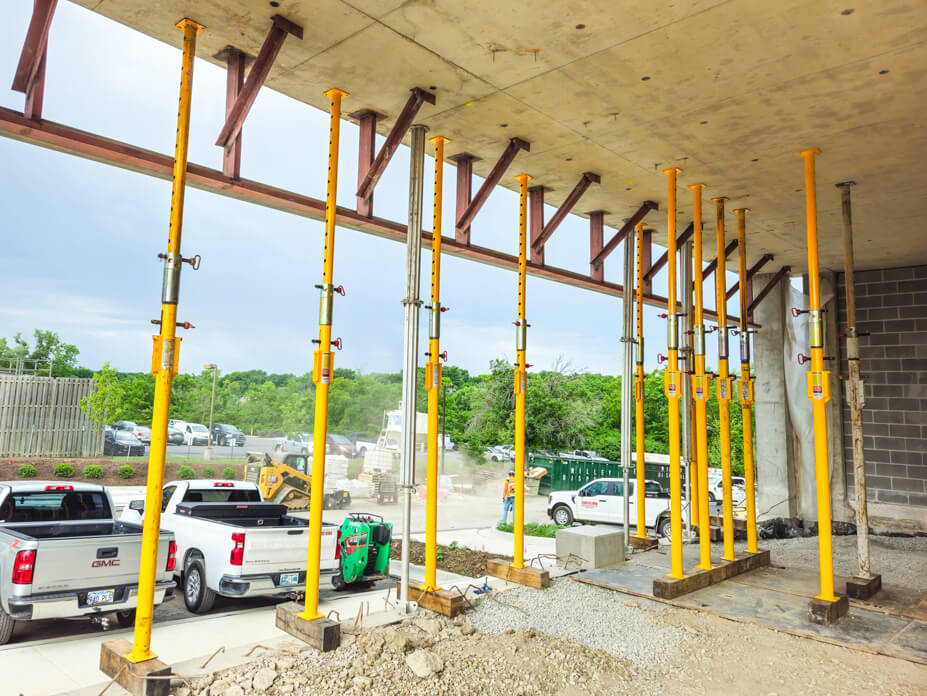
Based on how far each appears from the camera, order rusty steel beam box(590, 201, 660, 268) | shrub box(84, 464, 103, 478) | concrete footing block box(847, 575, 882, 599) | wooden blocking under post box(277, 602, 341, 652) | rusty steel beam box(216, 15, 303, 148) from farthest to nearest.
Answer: shrub box(84, 464, 103, 478), rusty steel beam box(590, 201, 660, 268), concrete footing block box(847, 575, 882, 599), wooden blocking under post box(277, 602, 341, 652), rusty steel beam box(216, 15, 303, 148)

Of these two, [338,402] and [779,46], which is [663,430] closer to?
[338,402]

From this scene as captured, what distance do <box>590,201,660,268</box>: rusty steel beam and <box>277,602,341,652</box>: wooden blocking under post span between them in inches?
223

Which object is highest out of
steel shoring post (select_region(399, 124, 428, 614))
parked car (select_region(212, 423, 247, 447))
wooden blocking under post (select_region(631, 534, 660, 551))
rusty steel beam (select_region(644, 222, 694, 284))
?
rusty steel beam (select_region(644, 222, 694, 284))

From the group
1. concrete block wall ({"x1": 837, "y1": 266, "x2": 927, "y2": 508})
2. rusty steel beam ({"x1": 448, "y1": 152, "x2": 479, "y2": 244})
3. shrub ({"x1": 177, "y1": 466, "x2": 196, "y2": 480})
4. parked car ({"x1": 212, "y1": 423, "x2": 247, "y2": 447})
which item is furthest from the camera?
parked car ({"x1": 212, "y1": 423, "x2": 247, "y2": 447})

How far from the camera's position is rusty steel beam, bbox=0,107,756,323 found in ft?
12.9

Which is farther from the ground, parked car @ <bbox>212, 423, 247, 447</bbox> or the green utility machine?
parked car @ <bbox>212, 423, 247, 447</bbox>

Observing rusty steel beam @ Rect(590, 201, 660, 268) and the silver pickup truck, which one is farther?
rusty steel beam @ Rect(590, 201, 660, 268)

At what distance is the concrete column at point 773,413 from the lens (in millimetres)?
11148

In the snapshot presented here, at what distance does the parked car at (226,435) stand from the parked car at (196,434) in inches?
41.2

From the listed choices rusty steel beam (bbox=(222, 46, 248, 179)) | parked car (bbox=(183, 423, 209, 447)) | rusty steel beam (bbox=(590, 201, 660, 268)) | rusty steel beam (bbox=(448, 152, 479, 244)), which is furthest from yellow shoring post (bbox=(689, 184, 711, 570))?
parked car (bbox=(183, 423, 209, 447))

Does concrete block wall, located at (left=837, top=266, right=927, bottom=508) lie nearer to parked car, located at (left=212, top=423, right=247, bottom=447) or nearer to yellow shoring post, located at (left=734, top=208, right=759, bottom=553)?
yellow shoring post, located at (left=734, top=208, right=759, bottom=553)

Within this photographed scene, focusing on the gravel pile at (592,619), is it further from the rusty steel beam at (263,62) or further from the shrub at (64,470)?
the shrub at (64,470)

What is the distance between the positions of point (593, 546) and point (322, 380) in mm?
4326

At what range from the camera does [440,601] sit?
5.38 m
